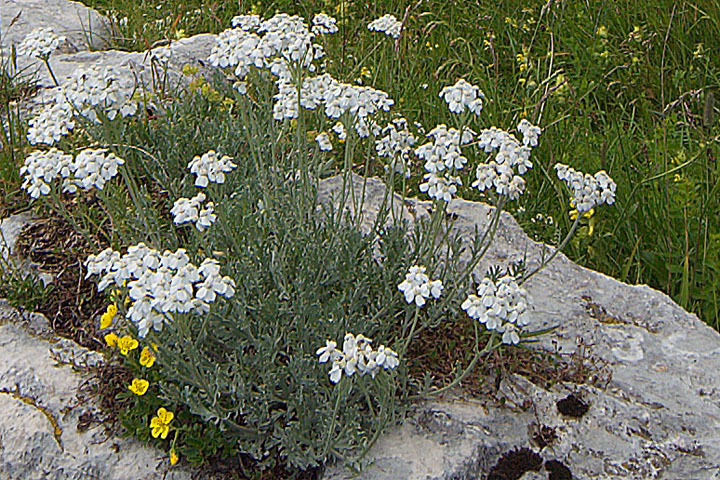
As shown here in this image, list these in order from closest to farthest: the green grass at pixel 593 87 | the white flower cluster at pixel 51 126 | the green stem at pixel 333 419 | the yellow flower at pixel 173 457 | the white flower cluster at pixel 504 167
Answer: the green stem at pixel 333 419 < the yellow flower at pixel 173 457 < the white flower cluster at pixel 504 167 < the white flower cluster at pixel 51 126 < the green grass at pixel 593 87

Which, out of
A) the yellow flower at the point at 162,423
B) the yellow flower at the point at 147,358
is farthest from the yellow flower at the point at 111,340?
the yellow flower at the point at 162,423

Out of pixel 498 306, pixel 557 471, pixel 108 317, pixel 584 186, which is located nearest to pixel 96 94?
pixel 108 317

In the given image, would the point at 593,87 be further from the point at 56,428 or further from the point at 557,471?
the point at 56,428

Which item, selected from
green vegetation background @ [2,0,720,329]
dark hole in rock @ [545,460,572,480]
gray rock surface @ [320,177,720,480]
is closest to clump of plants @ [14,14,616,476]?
gray rock surface @ [320,177,720,480]

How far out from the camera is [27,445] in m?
2.55

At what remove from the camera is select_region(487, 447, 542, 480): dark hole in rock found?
2520 mm

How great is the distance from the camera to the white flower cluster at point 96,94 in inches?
104

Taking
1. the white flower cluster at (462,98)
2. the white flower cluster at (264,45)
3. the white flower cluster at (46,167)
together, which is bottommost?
the white flower cluster at (46,167)

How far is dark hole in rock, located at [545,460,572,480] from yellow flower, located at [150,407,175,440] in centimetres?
115

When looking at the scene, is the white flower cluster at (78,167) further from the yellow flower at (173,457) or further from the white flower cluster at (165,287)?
the yellow flower at (173,457)

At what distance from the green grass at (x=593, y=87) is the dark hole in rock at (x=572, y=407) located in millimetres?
1093

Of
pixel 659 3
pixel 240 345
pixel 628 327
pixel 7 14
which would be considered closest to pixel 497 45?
pixel 659 3

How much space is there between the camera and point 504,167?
2.57 meters

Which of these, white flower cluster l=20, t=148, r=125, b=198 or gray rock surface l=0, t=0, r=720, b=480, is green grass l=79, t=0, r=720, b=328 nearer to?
gray rock surface l=0, t=0, r=720, b=480
